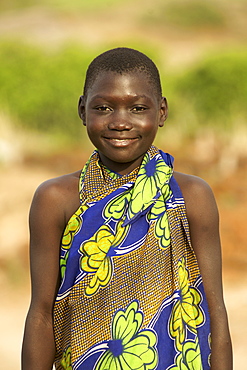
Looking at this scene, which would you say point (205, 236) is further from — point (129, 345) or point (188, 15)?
point (188, 15)

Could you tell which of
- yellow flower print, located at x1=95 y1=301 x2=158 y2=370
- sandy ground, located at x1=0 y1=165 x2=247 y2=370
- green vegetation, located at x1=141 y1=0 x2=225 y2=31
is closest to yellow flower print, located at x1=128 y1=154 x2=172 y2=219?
yellow flower print, located at x1=95 y1=301 x2=158 y2=370

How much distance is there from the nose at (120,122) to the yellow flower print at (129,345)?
509mm

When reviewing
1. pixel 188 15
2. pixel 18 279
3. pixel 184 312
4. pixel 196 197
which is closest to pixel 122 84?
pixel 196 197

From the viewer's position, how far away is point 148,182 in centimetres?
194

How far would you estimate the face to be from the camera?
1.91m

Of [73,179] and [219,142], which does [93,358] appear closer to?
[73,179]

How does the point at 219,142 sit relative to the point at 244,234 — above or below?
above

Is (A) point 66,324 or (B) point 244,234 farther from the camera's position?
(B) point 244,234

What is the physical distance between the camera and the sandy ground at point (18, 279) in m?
4.81

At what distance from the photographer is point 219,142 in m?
10.9

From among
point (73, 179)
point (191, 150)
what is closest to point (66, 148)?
point (191, 150)

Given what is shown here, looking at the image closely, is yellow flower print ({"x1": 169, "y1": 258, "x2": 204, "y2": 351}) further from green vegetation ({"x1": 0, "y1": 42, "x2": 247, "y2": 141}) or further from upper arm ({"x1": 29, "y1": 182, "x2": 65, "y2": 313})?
green vegetation ({"x1": 0, "y1": 42, "x2": 247, "y2": 141})

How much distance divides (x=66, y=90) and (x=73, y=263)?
9.88 m

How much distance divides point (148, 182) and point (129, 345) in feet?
1.57
